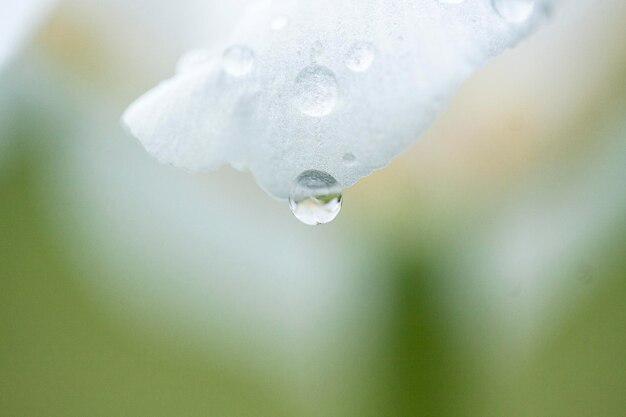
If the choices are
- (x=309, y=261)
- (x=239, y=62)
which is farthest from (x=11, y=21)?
(x=309, y=261)

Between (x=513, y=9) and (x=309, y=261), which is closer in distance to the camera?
(x=513, y=9)

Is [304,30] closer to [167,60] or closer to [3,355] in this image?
[167,60]

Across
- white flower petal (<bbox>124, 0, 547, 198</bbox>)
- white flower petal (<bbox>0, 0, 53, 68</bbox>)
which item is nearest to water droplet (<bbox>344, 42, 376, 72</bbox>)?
white flower petal (<bbox>124, 0, 547, 198</bbox>)

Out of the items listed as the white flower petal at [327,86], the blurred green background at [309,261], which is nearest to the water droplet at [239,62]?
the white flower petal at [327,86]

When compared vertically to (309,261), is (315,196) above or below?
below

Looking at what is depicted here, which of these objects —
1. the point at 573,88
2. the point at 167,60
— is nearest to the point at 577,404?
the point at 573,88

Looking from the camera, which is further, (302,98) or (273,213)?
(273,213)

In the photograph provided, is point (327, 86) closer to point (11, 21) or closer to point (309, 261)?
point (11, 21)
